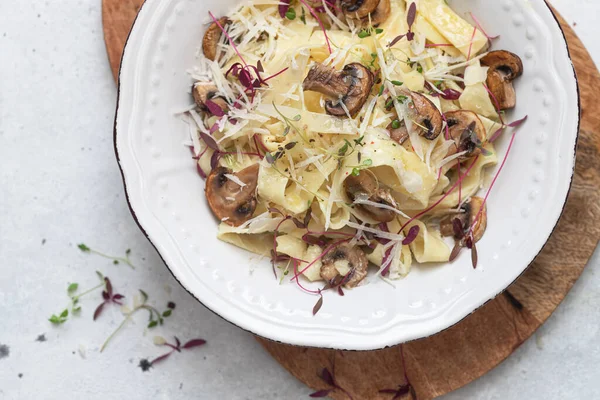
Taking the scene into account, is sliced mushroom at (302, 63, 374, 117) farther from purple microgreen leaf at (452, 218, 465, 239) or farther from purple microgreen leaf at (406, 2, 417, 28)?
purple microgreen leaf at (452, 218, 465, 239)

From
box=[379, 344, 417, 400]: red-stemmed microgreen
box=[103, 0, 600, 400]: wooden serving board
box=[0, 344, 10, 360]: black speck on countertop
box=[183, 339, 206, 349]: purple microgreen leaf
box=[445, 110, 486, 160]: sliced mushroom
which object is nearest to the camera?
box=[445, 110, 486, 160]: sliced mushroom

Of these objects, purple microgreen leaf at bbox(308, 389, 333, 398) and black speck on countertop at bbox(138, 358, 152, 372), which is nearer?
→ purple microgreen leaf at bbox(308, 389, 333, 398)

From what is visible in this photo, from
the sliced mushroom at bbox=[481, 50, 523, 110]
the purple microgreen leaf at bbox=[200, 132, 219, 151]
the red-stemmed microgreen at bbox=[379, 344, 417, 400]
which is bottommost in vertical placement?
the red-stemmed microgreen at bbox=[379, 344, 417, 400]

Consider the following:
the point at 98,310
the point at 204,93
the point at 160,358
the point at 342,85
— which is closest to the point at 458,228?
the point at 342,85

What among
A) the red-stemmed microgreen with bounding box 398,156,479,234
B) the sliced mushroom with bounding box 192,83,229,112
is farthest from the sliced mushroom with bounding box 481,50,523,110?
the sliced mushroom with bounding box 192,83,229,112

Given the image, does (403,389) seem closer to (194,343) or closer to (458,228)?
(458,228)

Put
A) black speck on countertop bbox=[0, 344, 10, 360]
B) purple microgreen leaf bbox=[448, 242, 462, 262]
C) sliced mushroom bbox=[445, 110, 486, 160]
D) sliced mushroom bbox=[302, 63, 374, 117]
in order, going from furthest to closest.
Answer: black speck on countertop bbox=[0, 344, 10, 360] < purple microgreen leaf bbox=[448, 242, 462, 262] < sliced mushroom bbox=[445, 110, 486, 160] < sliced mushroom bbox=[302, 63, 374, 117]

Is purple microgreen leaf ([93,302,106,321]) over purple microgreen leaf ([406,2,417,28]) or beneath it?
beneath
